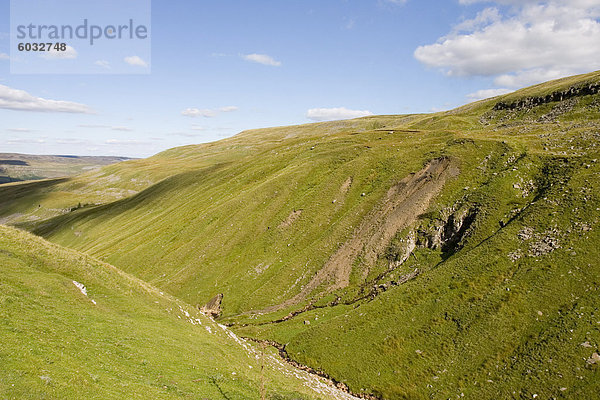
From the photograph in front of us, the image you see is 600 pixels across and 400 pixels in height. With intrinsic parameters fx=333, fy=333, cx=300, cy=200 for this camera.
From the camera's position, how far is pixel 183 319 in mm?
39906

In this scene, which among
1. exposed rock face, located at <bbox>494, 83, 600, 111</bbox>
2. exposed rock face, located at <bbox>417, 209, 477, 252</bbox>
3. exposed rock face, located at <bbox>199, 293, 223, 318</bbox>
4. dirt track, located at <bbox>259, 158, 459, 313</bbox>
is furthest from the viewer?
exposed rock face, located at <bbox>494, 83, 600, 111</bbox>

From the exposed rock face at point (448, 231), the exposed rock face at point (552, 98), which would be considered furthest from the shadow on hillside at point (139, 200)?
the exposed rock face at point (552, 98)

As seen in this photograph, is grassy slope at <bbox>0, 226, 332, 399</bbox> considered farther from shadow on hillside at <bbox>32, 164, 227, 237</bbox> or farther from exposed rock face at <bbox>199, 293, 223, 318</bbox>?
shadow on hillside at <bbox>32, 164, 227, 237</bbox>

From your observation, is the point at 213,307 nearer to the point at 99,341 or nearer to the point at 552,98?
the point at 99,341

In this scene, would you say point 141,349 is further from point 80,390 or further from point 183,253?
point 183,253

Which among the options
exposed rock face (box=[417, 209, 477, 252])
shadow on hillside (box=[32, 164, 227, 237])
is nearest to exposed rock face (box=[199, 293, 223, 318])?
exposed rock face (box=[417, 209, 477, 252])

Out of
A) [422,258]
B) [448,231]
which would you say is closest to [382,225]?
[422,258]

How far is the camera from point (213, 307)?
214 ft

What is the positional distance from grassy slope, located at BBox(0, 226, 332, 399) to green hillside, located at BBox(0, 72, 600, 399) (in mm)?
16021

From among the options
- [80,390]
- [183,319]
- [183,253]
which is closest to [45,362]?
[80,390]

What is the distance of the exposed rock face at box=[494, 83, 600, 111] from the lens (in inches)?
3634

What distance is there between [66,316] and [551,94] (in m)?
130

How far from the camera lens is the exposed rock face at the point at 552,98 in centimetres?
9231

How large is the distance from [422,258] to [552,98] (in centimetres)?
8295
